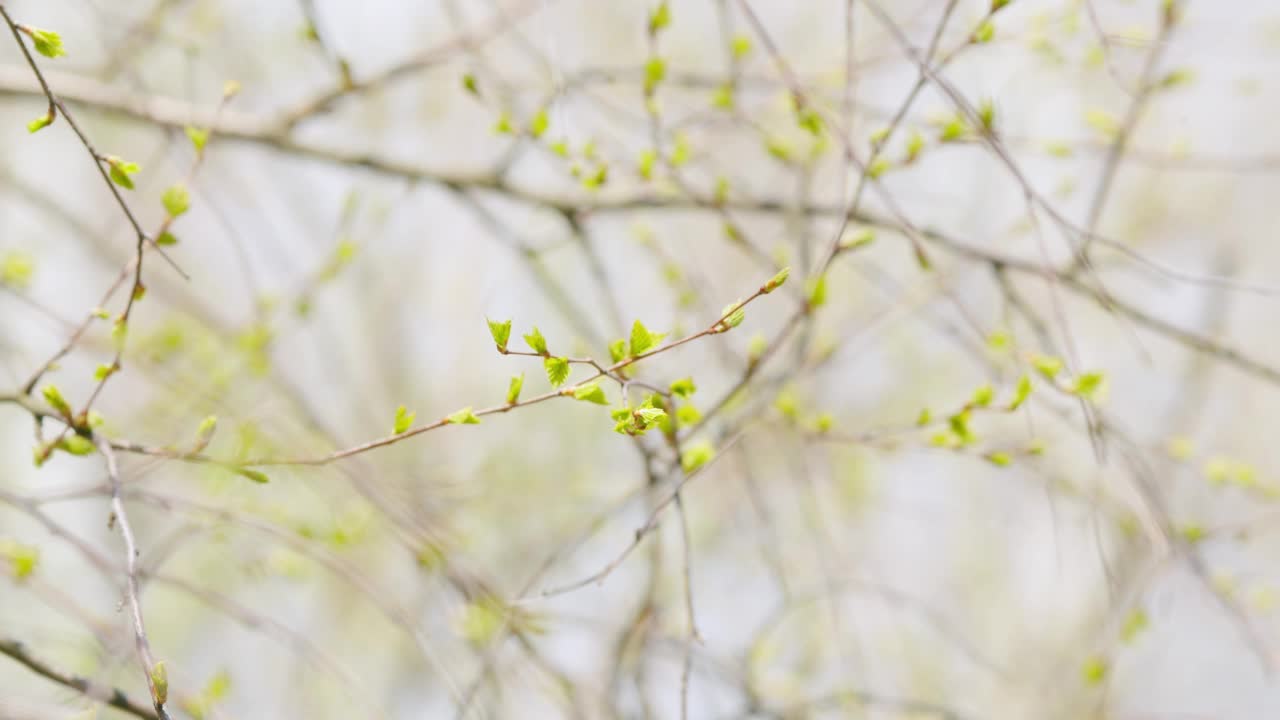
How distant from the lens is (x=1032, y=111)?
4.95 m

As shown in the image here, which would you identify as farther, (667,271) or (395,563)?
(395,563)

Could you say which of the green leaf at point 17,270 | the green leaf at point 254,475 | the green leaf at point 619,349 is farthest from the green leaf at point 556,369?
the green leaf at point 17,270

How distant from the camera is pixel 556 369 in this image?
38.2 inches

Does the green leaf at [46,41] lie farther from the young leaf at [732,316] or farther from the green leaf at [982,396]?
the green leaf at [982,396]

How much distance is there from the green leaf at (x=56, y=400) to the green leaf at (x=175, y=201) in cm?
24

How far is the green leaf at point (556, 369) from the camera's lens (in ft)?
3.16

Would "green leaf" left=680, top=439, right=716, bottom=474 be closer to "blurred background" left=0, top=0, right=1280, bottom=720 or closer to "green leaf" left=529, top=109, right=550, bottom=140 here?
"blurred background" left=0, top=0, right=1280, bottom=720

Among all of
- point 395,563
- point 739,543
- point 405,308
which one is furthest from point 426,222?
point 739,543

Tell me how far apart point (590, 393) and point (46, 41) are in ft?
2.08

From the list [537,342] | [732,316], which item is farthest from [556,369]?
[732,316]

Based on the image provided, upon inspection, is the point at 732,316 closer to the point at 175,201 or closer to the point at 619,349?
the point at 619,349

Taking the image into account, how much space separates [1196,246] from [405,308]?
16.0ft

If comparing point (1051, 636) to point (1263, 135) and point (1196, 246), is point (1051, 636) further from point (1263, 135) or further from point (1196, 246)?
point (1263, 135)

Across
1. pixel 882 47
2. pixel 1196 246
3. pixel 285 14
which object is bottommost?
pixel 882 47
